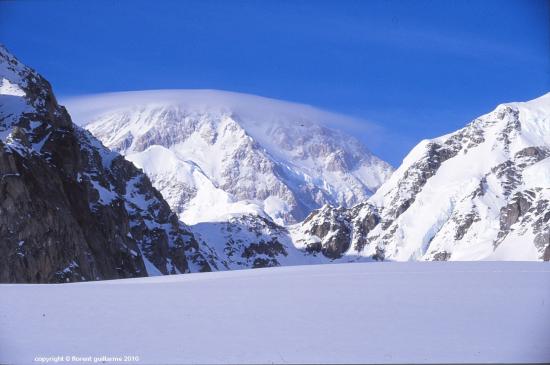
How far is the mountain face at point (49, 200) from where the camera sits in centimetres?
10875

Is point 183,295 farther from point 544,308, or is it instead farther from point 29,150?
point 29,150

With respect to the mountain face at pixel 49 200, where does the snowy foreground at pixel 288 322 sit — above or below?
above

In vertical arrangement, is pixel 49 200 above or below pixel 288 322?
below

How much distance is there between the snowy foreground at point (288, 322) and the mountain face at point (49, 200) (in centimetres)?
7401

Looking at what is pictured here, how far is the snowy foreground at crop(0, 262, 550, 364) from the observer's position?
77.2ft

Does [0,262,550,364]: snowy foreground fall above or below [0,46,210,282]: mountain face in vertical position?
Answer: above

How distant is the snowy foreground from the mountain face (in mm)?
74012

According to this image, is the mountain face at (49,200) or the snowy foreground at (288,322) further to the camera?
the mountain face at (49,200)

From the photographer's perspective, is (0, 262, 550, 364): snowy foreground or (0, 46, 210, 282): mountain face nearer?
(0, 262, 550, 364): snowy foreground

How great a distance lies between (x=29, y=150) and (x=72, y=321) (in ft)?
→ 328

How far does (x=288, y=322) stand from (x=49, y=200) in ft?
320

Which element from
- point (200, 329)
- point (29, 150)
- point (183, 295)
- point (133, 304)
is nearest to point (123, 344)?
point (200, 329)

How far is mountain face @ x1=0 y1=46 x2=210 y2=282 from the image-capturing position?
109 metres

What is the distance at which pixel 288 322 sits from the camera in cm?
2794
